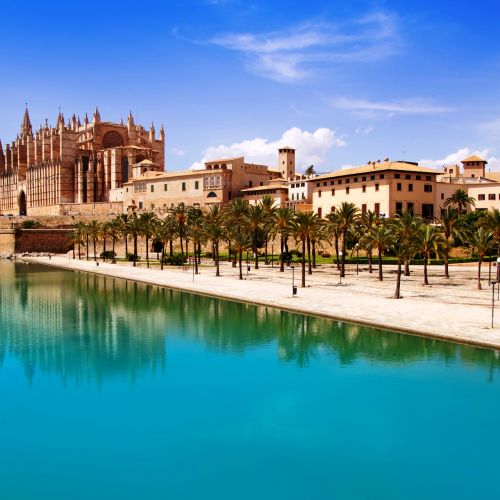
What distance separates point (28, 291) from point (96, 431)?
34461 mm

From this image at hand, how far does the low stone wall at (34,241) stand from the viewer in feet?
305

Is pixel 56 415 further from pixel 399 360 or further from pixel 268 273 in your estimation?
pixel 268 273

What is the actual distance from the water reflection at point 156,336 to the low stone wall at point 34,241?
5220 cm

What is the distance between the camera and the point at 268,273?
179ft

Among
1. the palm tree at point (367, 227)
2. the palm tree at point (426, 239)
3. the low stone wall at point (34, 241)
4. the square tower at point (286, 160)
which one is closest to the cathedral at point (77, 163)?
the low stone wall at point (34, 241)

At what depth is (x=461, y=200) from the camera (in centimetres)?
6419

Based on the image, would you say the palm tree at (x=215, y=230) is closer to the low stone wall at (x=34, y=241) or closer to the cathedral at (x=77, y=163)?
the low stone wall at (x=34, y=241)

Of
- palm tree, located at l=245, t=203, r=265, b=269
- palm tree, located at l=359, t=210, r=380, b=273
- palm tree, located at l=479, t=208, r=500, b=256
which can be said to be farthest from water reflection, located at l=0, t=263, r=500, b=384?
palm tree, located at l=359, t=210, r=380, b=273

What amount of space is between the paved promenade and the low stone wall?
38.1 metres

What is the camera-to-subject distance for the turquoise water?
45.3ft

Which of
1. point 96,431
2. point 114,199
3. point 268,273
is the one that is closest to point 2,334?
point 96,431

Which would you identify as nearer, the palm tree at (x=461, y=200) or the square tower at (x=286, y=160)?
the palm tree at (x=461, y=200)

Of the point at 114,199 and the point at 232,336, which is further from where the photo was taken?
the point at 114,199

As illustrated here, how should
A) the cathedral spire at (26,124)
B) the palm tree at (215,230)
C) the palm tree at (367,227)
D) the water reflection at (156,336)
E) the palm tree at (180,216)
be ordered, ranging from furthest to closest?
the cathedral spire at (26,124), the palm tree at (180,216), the palm tree at (215,230), the palm tree at (367,227), the water reflection at (156,336)
